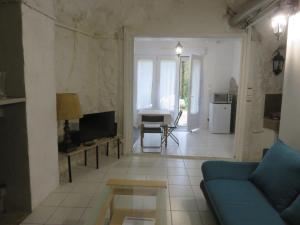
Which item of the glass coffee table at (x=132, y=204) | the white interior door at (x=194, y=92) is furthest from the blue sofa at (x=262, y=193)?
the white interior door at (x=194, y=92)

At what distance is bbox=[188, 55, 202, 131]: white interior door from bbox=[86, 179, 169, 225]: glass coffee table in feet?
16.2

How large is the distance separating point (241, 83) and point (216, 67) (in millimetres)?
3058

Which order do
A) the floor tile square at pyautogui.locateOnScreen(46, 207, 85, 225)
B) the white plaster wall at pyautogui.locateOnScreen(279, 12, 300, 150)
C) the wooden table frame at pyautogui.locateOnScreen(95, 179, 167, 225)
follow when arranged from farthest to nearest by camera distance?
the white plaster wall at pyautogui.locateOnScreen(279, 12, 300, 150) → the floor tile square at pyautogui.locateOnScreen(46, 207, 85, 225) → the wooden table frame at pyautogui.locateOnScreen(95, 179, 167, 225)

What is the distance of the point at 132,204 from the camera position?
221 centimetres

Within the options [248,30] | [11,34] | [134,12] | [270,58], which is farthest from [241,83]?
[11,34]

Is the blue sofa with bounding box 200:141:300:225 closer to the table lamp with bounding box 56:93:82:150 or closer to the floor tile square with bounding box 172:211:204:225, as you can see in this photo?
the floor tile square with bounding box 172:211:204:225

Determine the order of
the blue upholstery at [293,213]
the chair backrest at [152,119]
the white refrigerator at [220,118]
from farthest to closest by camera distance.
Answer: the white refrigerator at [220,118] < the chair backrest at [152,119] < the blue upholstery at [293,213]

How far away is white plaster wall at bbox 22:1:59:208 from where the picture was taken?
2447 millimetres

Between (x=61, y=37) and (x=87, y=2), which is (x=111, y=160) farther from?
(x=87, y=2)

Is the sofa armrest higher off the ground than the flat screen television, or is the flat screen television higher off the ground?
the flat screen television

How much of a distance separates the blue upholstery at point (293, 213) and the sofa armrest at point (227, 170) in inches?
29.2

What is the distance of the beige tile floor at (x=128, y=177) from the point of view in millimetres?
2451

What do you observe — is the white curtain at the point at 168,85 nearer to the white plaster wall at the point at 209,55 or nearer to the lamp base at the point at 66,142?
the white plaster wall at the point at 209,55

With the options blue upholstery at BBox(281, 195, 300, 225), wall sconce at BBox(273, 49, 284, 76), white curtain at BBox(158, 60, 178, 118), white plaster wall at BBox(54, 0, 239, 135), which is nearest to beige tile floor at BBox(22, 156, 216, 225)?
blue upholstery at BBox(281, 195, 300, 225)
